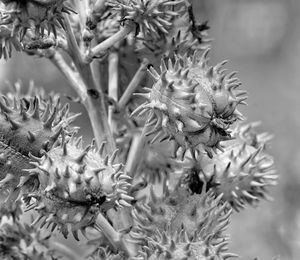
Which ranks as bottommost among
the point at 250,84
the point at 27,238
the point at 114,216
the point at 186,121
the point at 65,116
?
the point at 250,84

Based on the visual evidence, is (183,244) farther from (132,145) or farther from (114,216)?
(132,145)

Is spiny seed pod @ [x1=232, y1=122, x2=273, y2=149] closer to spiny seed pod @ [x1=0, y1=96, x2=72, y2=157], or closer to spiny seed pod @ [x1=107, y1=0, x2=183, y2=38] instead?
spiny seed pod @ [x1=107, y1=0, x2=183, y2=38]

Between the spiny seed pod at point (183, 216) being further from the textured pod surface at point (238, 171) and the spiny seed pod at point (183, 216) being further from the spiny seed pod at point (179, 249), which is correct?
the textured pod surface at point (238, 171)

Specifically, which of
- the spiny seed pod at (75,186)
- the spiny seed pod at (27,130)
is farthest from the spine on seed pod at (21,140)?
the spiny seed pod at (75,186)

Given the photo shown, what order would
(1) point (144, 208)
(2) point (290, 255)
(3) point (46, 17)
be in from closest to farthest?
(3) point (46, 17), (1) point (144, 208), (2) point (290, 255)

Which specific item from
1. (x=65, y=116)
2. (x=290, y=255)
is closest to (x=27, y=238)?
(x=65, y=116)

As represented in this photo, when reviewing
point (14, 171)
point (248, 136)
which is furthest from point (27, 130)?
point (248, 136)

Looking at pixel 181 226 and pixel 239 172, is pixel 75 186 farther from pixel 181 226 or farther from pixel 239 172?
pixel 239 172

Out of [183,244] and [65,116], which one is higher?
[65,116]
